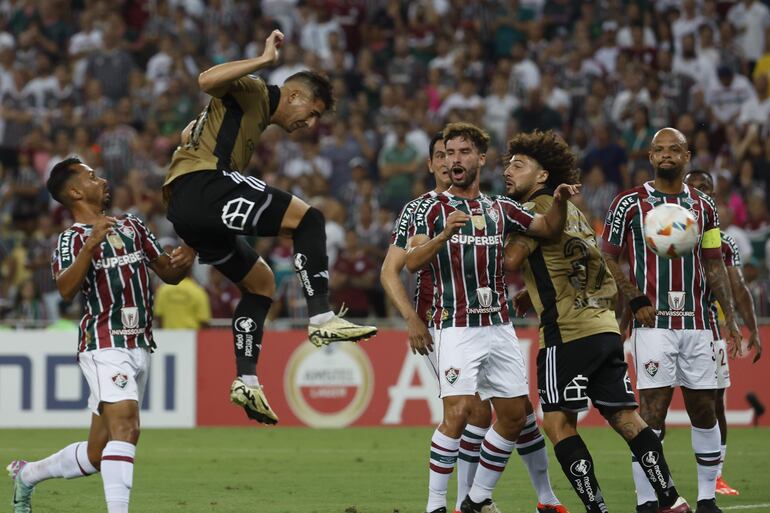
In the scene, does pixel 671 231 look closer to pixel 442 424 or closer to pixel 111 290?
pixel 442 424

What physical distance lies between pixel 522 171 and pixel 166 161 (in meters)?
12.0

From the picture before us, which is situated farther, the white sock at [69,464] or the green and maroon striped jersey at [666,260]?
the green and maroon striped jersey at [666,260]

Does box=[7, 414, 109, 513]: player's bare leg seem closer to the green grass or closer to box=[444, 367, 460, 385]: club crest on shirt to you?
the green grass

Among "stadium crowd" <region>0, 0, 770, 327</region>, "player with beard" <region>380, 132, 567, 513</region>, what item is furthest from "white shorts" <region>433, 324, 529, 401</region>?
"stadium crowd" <region>0, 0, 770, 327</region>

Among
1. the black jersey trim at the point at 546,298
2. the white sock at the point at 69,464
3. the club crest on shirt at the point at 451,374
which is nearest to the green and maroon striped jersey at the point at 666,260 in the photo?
the black jersey trim at the point at 546,298

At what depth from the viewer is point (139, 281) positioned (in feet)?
29.1

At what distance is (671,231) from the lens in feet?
29.7

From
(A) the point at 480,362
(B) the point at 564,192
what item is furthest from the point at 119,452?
(B) the point at 564,192

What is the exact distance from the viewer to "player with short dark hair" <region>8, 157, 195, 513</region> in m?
8.52

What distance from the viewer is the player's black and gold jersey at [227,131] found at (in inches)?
324

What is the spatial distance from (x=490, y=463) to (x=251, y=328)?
1.86 meters

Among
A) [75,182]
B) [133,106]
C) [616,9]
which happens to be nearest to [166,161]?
[133,106]

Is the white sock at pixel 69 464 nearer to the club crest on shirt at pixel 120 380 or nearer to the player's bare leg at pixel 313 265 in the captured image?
the club crest on shirt at pixel 120 380

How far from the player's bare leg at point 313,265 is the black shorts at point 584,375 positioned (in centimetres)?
147
